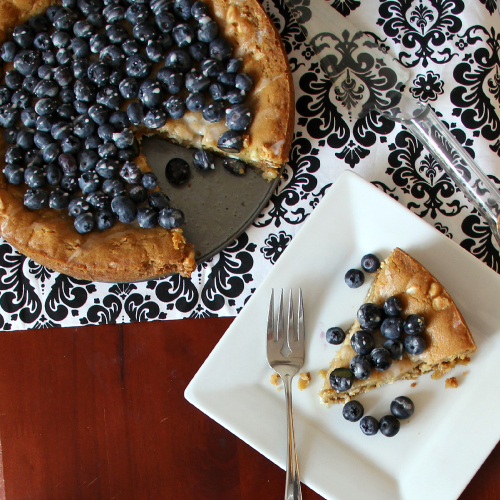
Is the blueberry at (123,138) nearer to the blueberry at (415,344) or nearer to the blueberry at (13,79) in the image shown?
the blueberry at (13,79)

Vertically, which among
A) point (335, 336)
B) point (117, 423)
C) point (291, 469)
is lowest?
point (117, 423)

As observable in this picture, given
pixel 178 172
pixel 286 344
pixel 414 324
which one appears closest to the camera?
pixel 414 324

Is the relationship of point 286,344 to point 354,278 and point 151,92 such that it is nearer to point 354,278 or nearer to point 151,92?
point 354,278

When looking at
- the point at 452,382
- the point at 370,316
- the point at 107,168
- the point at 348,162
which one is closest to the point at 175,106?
the point at 107,168

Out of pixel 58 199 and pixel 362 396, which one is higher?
pixel 58 199

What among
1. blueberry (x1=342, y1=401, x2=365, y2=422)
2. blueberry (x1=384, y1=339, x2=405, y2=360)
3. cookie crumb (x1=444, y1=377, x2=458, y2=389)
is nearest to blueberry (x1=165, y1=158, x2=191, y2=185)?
blueberry (x1=384, y1=339, x2=405, y2=360)

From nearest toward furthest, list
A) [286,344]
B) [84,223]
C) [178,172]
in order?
[84,223] < [286,344] < [178,172]

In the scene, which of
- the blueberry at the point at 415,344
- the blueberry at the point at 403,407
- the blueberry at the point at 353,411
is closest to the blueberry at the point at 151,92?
the blueberry at the point at 415,344

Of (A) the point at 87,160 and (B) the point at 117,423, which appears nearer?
(A) the point at 87,160

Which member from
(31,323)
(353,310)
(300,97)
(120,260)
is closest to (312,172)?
(300,97)
